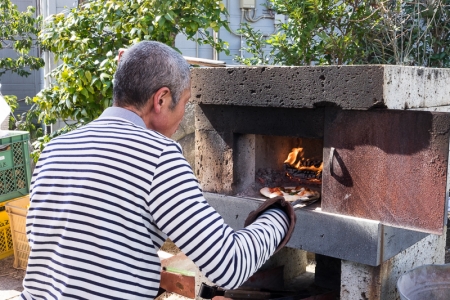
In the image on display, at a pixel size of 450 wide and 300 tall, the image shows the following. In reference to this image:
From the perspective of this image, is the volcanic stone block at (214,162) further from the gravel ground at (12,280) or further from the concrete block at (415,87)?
the gravel ground at (12,280)

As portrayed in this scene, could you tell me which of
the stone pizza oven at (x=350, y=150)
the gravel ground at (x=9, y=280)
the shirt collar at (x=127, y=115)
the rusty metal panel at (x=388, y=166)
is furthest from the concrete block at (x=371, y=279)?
the gravel ground at (x=9, y=280)

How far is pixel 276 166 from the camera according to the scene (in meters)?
3.88

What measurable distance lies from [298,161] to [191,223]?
221 cm

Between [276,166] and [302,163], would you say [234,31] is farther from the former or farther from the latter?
[302,163]

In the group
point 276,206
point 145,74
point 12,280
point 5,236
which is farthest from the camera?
point 5,236

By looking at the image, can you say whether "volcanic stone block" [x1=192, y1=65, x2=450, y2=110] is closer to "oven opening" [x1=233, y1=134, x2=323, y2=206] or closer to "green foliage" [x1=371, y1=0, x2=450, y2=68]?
"oven opening" [x1=233, y1=134, x2=323, y2=206]

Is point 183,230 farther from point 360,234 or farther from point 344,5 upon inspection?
point 344,5

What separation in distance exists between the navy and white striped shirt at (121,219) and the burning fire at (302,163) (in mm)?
1993

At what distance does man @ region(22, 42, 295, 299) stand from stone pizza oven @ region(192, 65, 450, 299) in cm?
132

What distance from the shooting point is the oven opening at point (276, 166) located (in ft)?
11.6

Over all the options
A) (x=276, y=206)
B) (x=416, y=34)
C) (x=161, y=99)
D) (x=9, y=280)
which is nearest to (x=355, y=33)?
(x=416, y=34)

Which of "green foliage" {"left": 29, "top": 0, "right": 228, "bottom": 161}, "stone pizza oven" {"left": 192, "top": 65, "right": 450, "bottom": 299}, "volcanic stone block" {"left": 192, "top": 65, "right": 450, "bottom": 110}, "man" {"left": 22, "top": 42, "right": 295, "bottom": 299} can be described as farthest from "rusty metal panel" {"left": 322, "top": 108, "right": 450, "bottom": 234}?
"green foliage" {"left": 29, "top": 0, "right": 228, "bottom": 161}

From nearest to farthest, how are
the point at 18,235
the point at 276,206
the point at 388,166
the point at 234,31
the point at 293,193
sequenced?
the point at 276,206 → the point at 388,166 → the point at 293,193 → the point at 18,235 → the point at 234,31

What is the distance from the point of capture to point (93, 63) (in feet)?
16.3
